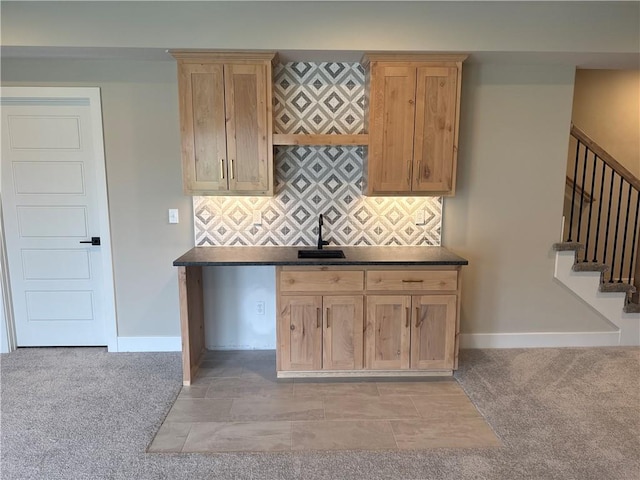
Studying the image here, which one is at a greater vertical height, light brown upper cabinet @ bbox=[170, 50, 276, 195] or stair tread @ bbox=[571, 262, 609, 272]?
light brown upper cabinet @ bbox=[170, 50, 276, 195]

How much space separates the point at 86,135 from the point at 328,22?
212 cm

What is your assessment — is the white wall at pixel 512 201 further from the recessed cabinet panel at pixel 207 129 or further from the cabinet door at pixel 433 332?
the recessed cabinet panel at pixel 207 129

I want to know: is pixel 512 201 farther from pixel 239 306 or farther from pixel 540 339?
pixel 239 306

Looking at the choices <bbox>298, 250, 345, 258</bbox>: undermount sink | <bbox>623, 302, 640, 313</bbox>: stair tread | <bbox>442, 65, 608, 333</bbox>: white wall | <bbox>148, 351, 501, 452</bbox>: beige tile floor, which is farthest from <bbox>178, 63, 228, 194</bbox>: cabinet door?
<bbox>623, 302, 640, 313</bbox>: stair tread

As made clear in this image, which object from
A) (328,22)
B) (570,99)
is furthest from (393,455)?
(570,99)

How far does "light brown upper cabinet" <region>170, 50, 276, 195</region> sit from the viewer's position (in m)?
2.79

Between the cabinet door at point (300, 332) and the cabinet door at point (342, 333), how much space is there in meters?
0.05

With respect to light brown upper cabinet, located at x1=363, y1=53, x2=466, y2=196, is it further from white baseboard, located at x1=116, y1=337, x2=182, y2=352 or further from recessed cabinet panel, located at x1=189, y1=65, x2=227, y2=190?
white baseboard, located at x1=116, y1=337, x2=182, y2=352

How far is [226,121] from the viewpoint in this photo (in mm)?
2842

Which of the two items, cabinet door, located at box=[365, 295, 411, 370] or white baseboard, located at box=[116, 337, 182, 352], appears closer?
cabinet door, located at box=[365, 295, 411, 370]

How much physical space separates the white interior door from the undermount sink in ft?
5.33

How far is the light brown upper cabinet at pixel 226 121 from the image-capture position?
2.79 meters

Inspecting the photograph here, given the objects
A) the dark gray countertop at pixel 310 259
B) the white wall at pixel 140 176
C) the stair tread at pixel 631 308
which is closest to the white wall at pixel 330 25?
the white wall at pixel 140 176

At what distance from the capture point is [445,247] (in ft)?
10.9
